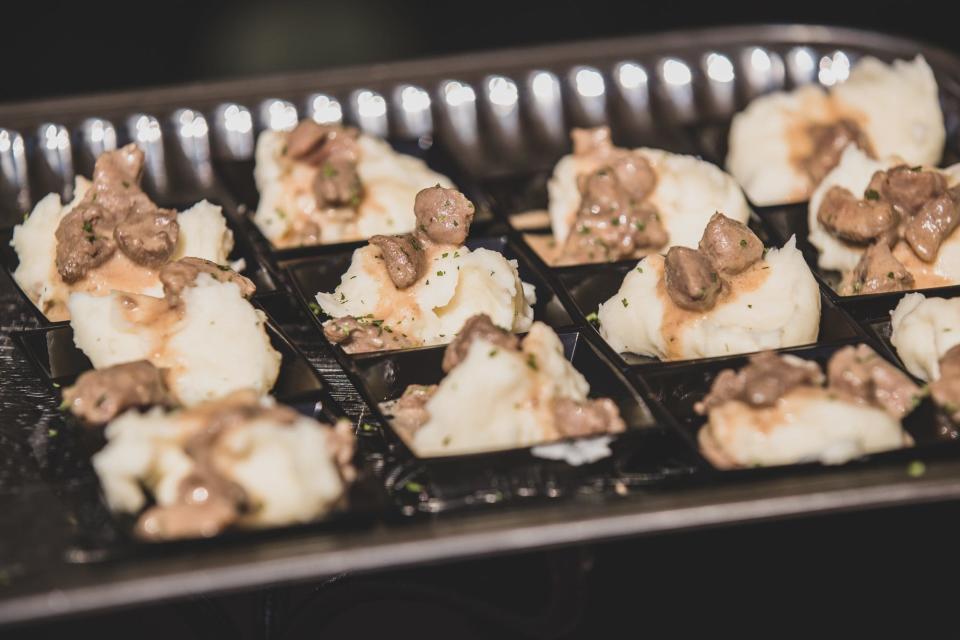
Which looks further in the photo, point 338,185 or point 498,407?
point 338,185

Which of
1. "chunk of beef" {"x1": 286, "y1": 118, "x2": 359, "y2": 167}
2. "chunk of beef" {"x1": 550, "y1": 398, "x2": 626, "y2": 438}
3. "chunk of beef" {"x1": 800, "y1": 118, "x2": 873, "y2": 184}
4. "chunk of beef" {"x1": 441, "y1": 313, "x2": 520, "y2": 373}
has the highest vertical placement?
"chunk of beef" {"x1": 286, "y1": 118, "x2": 359, "y2": 167}

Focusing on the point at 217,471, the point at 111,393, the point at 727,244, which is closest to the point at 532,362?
the point at 727,244

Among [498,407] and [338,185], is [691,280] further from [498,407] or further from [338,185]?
[338,185]

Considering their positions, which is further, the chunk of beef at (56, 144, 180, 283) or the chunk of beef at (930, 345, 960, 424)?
the chunk of beef at (56, 144, 180, 283)

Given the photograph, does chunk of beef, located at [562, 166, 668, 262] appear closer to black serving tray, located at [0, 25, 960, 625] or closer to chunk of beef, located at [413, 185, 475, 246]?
black serving tray, located at [0, 25, 960, 625]

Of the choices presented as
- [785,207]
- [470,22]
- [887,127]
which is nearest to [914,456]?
[785,207]

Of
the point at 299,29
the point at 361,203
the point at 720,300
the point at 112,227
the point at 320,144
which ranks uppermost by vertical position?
the point at 299,29

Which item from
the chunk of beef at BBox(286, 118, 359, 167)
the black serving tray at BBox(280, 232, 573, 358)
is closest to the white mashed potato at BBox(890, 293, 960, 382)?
the black serving tray at BBox(280, 232, 573, 358)
